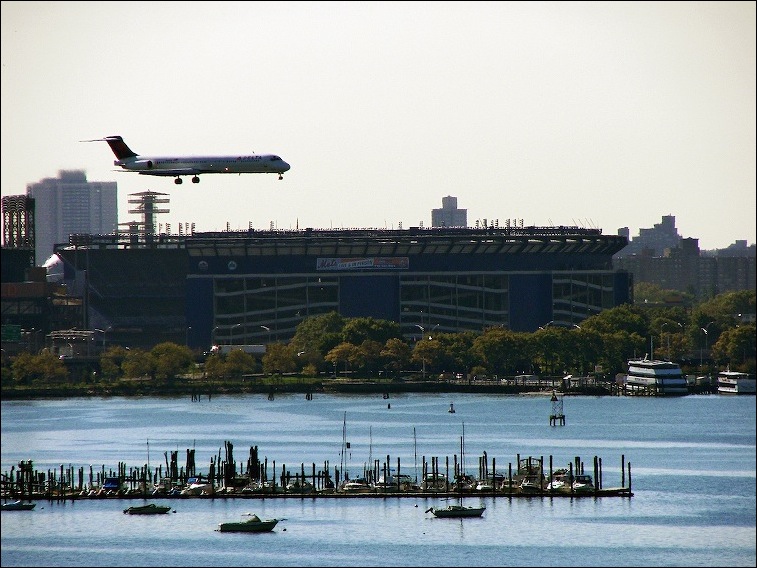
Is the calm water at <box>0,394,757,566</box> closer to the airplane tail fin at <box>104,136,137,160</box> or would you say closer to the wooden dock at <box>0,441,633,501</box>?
the wooden dock at <box>0,441,633,501</box>

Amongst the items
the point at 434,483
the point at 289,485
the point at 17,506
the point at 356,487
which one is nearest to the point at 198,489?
the point at 289,485

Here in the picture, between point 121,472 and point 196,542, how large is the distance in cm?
2102

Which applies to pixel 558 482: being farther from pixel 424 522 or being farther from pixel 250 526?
pixel 250 526

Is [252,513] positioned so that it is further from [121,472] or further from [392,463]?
[392,463]

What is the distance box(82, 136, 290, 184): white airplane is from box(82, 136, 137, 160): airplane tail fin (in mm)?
4042

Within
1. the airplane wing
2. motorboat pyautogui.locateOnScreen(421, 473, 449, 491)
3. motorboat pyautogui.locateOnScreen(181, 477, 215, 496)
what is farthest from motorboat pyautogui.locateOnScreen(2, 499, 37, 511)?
the airplane wing

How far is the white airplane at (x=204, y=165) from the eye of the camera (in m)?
157

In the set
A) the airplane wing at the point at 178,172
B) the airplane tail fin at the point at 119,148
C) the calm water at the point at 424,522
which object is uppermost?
the airplane tail fin at the point at 119,148

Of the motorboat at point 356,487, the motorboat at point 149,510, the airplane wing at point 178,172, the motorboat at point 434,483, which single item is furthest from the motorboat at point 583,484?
the airplane wing at point 178,172

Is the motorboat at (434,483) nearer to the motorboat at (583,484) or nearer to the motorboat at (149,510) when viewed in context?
the motorboat at (583,484)

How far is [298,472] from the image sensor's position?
14550cm

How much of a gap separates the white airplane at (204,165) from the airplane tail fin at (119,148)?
404cm

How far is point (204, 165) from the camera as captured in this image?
157250 millimetres

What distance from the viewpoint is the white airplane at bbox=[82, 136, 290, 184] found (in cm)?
15662
